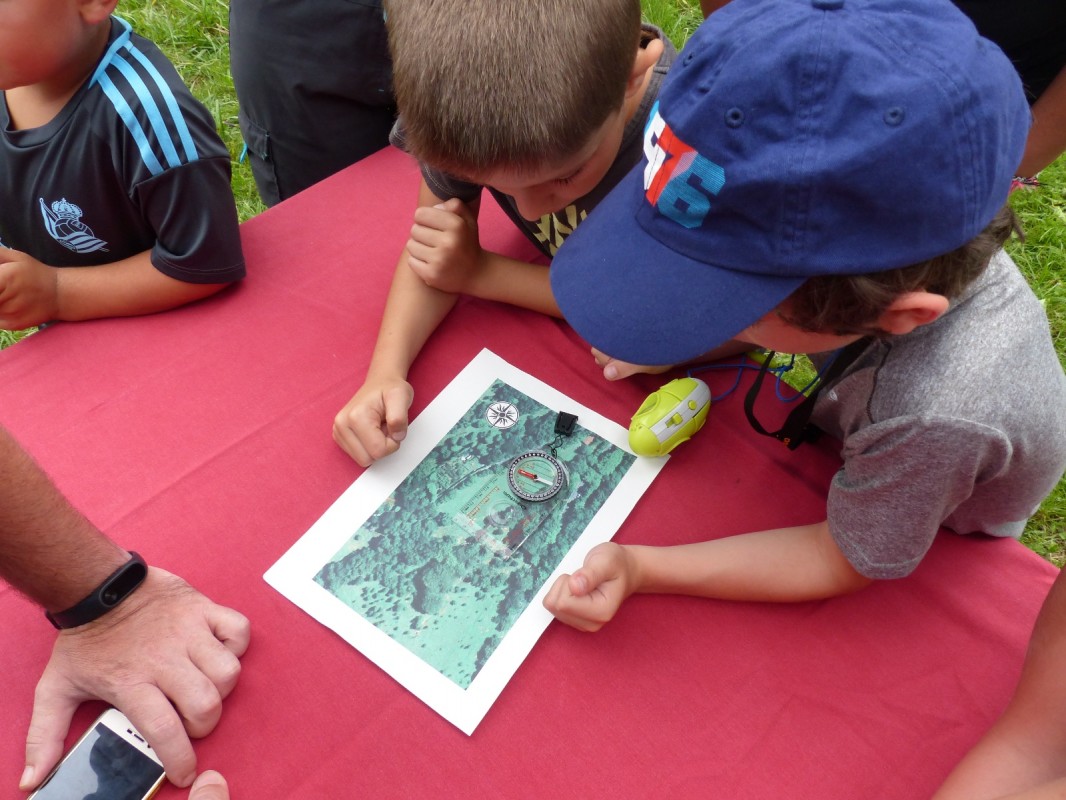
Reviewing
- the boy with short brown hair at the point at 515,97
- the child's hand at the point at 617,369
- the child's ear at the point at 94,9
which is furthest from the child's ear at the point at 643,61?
the child's ear at the point at 94,9

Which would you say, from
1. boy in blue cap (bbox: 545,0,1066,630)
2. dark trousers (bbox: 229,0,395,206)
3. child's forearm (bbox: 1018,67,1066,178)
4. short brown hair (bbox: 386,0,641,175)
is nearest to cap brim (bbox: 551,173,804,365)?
boy in blue cap (bbox: 545,0,1066,630)

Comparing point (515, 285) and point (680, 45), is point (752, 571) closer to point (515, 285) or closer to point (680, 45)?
point (515, 285)

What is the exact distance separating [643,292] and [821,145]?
0.19 metres

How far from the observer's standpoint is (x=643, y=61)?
0.92 meters

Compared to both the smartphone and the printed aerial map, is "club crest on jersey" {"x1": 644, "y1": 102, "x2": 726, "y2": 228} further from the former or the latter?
the smartphone

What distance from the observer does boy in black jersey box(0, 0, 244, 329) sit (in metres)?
1.02

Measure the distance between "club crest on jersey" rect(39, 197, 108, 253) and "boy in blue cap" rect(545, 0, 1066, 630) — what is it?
0.78m

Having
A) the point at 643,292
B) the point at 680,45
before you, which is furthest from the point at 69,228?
the point at 680,45

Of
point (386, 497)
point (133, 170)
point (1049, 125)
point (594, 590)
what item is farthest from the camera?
point (1049, 125)

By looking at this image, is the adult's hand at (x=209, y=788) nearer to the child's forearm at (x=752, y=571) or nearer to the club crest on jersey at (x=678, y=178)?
the child's forearm at (x=752, y=571)

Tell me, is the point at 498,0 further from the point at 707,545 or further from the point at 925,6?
the point at 707,545

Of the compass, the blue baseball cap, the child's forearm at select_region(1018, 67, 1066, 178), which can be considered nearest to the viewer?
the blue baseball cap

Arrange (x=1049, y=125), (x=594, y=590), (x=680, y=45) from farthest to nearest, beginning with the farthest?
(x=680, y=45) < (x=1049, y=125) < (x=594, y=590)

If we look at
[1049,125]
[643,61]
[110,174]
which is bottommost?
[1049,125]
